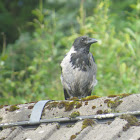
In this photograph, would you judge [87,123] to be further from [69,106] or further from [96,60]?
[96,60]

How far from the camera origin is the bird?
16.0 ft

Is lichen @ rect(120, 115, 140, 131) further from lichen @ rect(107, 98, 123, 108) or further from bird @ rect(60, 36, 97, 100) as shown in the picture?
bird @ rect(60, 36, 97, 100)

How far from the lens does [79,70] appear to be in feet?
15.9

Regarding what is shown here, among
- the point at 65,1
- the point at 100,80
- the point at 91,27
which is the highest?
the point at 65,1

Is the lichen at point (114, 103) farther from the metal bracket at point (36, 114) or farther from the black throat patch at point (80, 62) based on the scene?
the black throat patch at point (80, 62)

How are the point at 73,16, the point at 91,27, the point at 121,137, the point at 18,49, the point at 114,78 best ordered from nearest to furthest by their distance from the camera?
the point at 121,137 → the point at 114,78 → the point at 91,27 → the point at 18,49 → the point at 73,16

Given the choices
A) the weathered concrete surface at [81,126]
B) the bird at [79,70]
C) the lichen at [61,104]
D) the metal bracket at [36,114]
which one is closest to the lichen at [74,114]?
the weathered concrete surface at [81,126]

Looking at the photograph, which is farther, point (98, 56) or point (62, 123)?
point (98, 56)

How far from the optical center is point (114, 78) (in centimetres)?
570

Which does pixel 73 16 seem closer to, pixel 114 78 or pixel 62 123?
pixel 114 78

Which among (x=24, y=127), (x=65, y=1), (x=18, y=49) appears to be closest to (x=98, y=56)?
(x=18, y=49)

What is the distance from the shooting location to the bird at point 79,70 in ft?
16.0

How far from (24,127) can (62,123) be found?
1.06 feet

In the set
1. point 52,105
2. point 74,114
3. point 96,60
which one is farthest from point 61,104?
point 96,60
